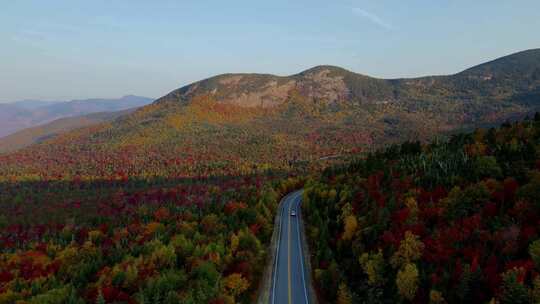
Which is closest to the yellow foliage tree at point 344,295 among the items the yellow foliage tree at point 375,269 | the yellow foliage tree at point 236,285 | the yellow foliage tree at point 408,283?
the yellow foliage tree at point 375,269

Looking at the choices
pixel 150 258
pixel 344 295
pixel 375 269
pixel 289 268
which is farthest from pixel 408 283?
pixel 150 258

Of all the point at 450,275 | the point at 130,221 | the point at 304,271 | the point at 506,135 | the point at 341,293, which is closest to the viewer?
the point at 450,275

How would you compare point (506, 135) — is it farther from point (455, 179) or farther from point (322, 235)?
point (322, 235)

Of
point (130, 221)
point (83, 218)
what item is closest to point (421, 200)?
point (130, 221)

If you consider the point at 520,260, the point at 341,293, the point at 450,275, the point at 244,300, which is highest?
the point at 520,260

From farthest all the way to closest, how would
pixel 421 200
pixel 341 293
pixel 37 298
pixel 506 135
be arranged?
1. pixel 506 135
2. pixel 421 200
3. pixel 37 298
4. pixel 341 293

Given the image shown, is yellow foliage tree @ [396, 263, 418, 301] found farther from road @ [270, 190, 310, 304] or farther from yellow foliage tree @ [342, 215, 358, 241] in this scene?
yellow foliage tree @ [342, 215, 358, 241]

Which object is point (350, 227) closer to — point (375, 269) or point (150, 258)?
point (375, 269)
